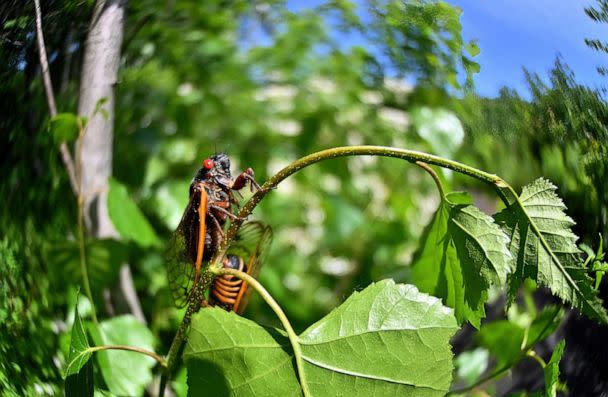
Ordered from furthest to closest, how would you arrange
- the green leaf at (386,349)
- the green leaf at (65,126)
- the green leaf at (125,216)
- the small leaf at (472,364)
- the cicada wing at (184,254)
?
the small leaf at (472,364), the green leaf at (125,216), the green leaf at (65,126), the cicada wing at (184,254), the green leaf at (386,349)

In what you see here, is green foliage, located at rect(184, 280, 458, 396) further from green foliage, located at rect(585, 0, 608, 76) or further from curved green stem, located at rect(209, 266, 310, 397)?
green foliage, located at rect(585, 0, 608, 76)

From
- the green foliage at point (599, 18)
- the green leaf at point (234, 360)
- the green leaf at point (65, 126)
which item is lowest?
the green leaf at point (234, 360)

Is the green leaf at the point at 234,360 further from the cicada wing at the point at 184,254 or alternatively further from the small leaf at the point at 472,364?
the small leaf at the point at 472,364

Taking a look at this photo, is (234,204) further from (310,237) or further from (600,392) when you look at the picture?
(310,237)

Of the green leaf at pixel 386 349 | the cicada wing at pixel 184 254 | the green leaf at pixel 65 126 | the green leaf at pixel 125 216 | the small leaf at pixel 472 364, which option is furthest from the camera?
the small leaf at pixel 472 364

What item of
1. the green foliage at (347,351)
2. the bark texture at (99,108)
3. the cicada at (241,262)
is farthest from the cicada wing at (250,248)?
the bark texture at (99,108)

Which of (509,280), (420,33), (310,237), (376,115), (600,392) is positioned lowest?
(310,237)

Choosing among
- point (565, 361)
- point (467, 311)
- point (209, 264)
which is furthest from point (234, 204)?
point (565, 361)

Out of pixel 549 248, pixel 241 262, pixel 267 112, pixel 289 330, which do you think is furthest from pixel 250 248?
pixel 267 112
